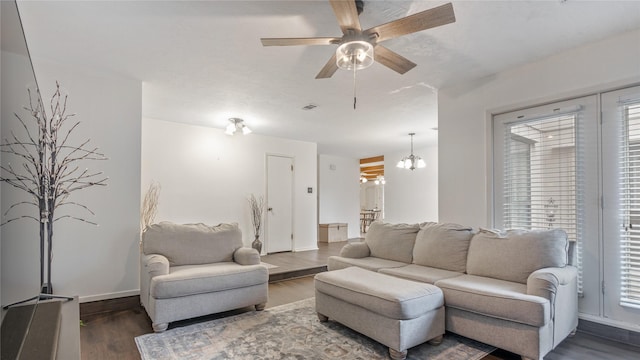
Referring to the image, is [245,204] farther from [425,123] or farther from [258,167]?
[425,123]

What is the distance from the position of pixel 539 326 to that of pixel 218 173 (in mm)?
4960

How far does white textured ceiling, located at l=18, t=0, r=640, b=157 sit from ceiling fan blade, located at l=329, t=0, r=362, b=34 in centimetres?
30

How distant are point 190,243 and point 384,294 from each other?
2.22 metres

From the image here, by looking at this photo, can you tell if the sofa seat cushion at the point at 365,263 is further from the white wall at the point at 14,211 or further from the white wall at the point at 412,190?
the white wall at the point at 412,190

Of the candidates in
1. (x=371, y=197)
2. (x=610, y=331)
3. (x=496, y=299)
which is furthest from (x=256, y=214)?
(x=371, y=197)

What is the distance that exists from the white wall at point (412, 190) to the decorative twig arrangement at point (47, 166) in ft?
21.5

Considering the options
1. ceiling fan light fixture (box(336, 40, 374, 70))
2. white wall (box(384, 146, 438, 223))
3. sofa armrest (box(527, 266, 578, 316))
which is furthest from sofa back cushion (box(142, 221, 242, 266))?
white wall (box(384, 146, 438, 223))

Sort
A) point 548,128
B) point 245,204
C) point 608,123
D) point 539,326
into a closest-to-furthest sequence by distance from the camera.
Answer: point 539,326 < point 608,123 < point 548,128 < point 245,204

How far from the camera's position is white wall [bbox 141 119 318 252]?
16.6 ft

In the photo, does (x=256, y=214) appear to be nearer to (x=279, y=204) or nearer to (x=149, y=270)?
(x=279, y=204)

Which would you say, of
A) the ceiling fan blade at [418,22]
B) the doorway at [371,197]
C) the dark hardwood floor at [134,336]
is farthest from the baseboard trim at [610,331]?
the doorway at [371,197]

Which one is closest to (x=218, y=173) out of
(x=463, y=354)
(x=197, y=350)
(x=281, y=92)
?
(x=281, y=92)

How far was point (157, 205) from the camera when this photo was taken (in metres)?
5.01

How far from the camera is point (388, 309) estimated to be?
2240 millimetres
